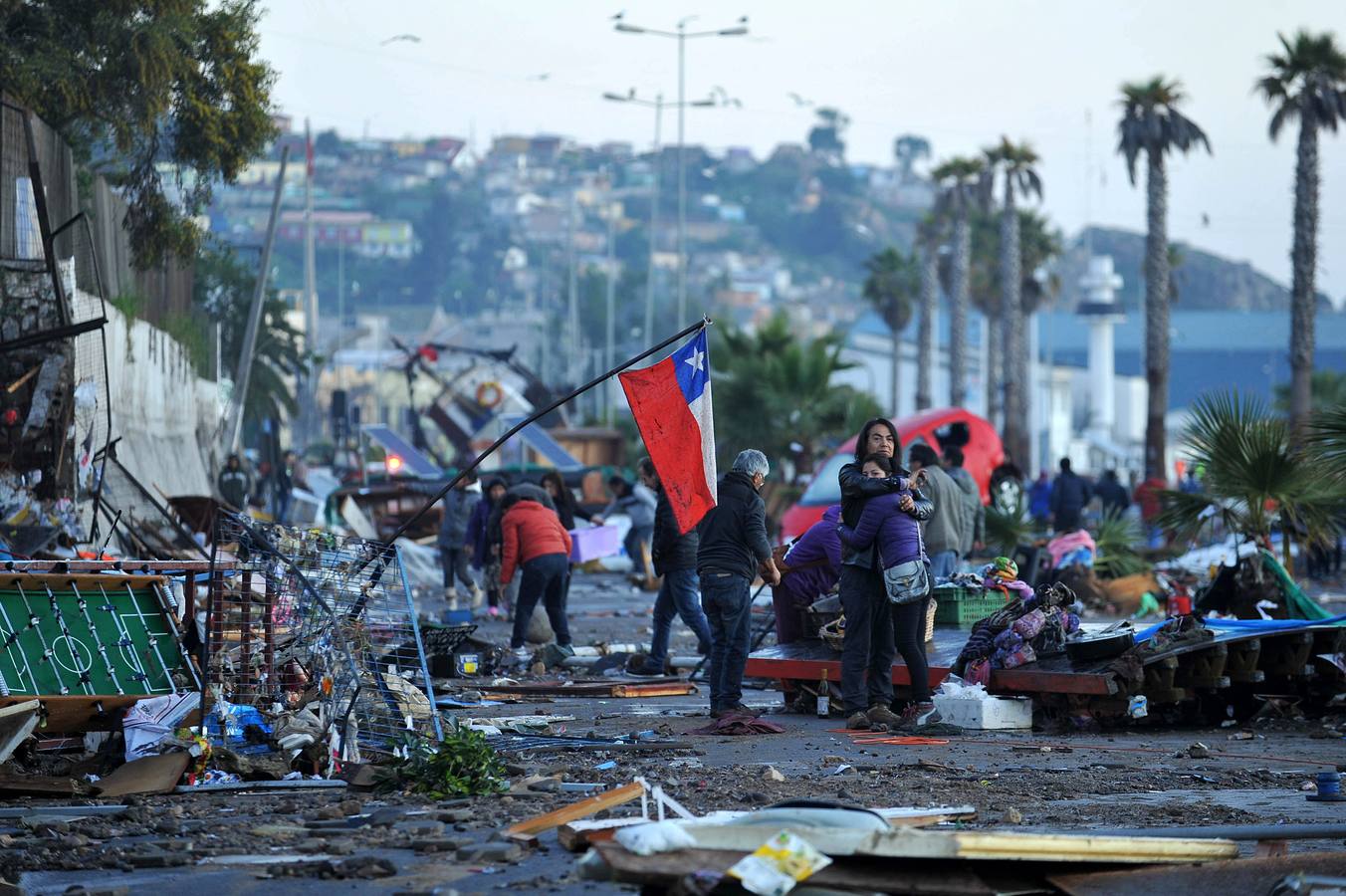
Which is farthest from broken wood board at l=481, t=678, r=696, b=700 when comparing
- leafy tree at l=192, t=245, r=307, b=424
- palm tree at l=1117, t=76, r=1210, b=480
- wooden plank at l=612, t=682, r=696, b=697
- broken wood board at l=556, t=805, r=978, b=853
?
palm tree at l=1117, t=76, r=1210, b=480

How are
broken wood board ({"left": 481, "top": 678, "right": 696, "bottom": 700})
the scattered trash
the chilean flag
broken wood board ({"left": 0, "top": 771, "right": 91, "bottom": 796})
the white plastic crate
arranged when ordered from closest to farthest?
the scattered trash, broken wood board ({"left": 0, "top": 771, "right": 91, "bottom": 796}), the chilean flag, the white plastic crate, broken wood board ({"left": 481, "top": 678, "right": 696, "bottom": 700})

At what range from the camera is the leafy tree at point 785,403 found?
4584cm

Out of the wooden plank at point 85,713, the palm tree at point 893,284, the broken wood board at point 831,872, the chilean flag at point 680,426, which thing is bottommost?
the wooden plank at point 85,713

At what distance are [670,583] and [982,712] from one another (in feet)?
12.9

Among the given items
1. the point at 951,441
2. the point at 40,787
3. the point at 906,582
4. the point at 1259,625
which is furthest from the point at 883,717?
the point at 951,441

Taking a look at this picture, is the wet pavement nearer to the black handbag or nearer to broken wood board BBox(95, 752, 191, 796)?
broken wood board BBox(95, 752, 191, 796)

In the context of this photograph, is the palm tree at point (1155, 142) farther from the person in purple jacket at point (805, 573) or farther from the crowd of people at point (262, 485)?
the person in purple jacket at point (805, 573)

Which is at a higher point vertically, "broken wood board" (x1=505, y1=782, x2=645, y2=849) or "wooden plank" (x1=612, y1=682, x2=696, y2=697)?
"broken wood board" (x1=505, y1=782, x2=645, y2=849)

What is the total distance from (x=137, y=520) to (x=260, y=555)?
10.0 m

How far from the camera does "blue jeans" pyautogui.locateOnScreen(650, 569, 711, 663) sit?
593 inches

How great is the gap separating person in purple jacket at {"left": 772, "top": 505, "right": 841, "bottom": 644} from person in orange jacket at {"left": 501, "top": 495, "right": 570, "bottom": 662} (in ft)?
11.2

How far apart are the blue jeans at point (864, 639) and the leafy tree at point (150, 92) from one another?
14.7 metres

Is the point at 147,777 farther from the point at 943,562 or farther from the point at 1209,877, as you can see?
the point at 943,562

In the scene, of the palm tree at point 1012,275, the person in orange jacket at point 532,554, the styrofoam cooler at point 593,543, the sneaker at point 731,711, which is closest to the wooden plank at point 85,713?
the sneaker at point 731,711
